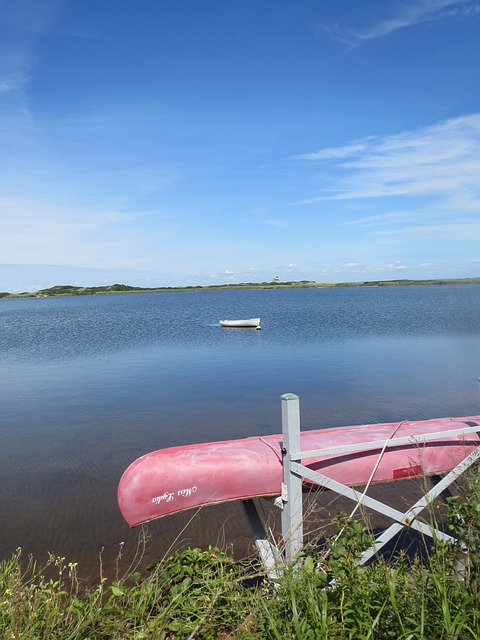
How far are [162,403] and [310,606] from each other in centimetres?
1019

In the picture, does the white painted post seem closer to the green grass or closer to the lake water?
the green grass

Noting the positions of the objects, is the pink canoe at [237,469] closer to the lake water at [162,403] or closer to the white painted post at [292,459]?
the white painted post at [292,459]

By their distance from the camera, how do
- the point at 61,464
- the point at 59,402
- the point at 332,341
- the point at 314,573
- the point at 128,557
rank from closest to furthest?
1. the point at 314,573
2. the point at 128,557
3. the point at 61,464
4. the point at 59,402
5. the point at 332,341

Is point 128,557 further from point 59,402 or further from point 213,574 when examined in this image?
point 59,402

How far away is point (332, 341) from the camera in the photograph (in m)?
24.3

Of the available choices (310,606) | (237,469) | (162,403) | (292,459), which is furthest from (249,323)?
(310,606)

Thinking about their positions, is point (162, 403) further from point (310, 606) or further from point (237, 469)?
point (310, 606)

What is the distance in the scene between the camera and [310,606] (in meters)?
2.89

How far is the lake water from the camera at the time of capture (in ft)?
21.5

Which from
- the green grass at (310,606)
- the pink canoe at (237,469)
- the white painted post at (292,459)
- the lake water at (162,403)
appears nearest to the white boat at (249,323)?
the lake water at (162,403)

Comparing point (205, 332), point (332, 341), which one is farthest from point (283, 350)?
point (205, 332)

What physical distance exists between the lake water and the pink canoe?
134 cm

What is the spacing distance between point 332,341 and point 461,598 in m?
21.7

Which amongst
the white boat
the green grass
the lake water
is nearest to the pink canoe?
the green grass
